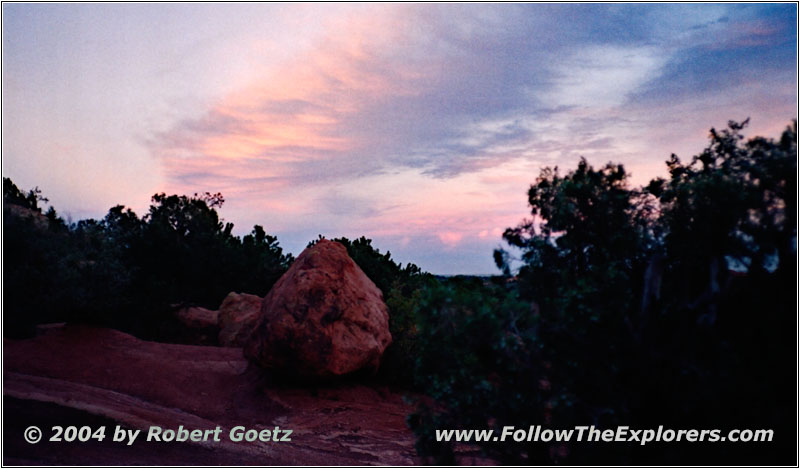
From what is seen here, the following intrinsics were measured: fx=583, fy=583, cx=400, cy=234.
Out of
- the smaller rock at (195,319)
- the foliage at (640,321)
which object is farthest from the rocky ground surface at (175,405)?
the smaller rock at (195,319)

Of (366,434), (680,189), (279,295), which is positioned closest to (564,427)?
(680,189)

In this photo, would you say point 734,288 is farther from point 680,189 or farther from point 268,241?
point 268,241

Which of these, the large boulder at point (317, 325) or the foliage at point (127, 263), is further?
the large boulder at point (317, 325)

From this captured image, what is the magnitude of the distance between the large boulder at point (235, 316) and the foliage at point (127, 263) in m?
2.76

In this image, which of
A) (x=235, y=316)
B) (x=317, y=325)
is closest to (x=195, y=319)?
(x=235, y=316)

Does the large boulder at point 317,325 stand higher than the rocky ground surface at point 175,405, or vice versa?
the large boulder at point 317,325

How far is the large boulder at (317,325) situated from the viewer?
1602 centimetres

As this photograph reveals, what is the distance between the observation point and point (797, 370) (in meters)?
6.45

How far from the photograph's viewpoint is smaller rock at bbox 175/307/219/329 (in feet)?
89.6

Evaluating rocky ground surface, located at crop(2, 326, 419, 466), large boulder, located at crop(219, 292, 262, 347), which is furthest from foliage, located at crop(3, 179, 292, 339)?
large boulder, located at crop(219, 292, 262, 347)

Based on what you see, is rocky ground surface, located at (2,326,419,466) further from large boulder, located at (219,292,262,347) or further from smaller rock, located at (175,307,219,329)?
smaller rock, located at (175,307,219,329)

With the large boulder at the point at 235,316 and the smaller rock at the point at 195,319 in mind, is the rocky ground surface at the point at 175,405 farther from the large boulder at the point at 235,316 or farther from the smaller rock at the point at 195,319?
the smaller rock at the point at 195,319

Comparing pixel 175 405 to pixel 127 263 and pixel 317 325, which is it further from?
pixel 127 263

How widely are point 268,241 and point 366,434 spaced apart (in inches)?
925
